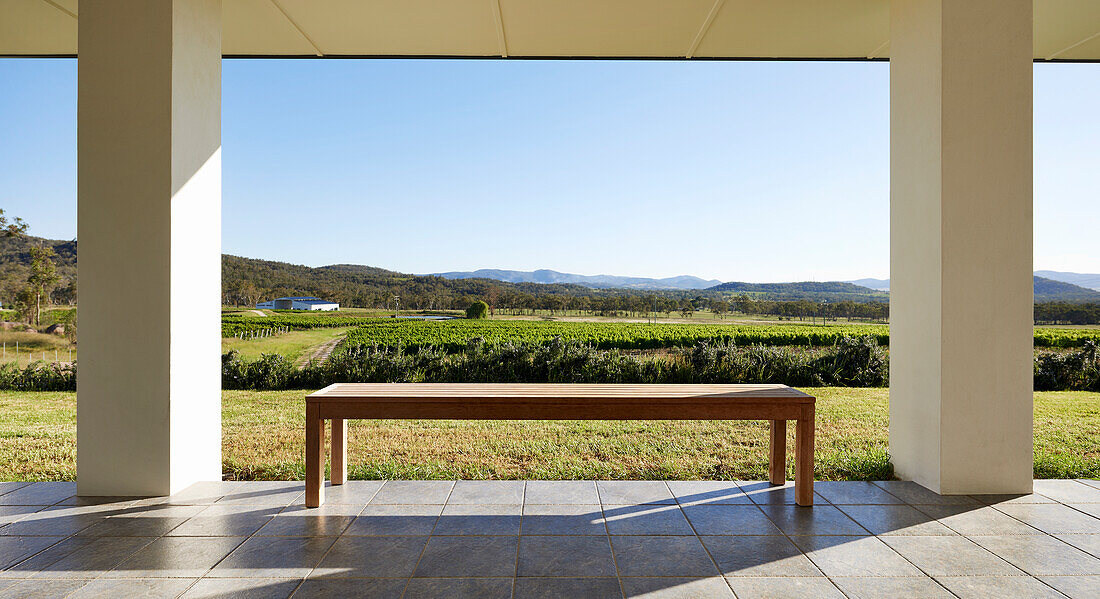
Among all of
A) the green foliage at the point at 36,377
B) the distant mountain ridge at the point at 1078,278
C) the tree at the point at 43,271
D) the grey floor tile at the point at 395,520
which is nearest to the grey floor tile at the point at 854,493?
the grey floor tile at the point at 395,520

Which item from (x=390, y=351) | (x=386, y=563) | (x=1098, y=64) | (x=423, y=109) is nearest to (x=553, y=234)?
(x=423, y=109)

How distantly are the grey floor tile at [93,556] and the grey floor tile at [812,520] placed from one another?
109 inches

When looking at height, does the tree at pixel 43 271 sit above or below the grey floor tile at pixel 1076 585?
above

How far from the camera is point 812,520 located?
279 centimetres

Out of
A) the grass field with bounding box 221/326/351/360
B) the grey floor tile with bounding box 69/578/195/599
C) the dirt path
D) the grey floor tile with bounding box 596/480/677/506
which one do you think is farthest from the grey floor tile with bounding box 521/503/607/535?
the grass field with bounding box 221/326/351/360

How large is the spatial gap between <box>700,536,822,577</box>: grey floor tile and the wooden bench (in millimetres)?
565

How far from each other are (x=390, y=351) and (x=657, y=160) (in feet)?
21.9

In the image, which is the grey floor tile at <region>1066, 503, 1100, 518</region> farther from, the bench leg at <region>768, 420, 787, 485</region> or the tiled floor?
the bench leg at <region>768, 420, 787, 485</region>

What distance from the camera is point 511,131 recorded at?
1091 cm

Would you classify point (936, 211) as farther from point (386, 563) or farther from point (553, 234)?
point (553, 234)

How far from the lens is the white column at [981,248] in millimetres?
3174

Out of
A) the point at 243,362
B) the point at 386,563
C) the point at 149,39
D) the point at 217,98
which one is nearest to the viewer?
the point at 386,563

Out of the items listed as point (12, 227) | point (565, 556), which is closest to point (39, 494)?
point (565, 556)

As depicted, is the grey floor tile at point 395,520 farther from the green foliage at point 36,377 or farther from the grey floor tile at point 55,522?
the green foliage at point 36,377
